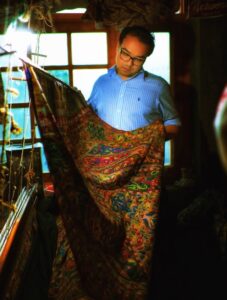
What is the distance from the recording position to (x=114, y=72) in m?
5.36

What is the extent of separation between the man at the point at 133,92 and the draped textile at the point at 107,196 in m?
1.00

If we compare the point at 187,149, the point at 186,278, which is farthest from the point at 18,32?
the point at 187,149

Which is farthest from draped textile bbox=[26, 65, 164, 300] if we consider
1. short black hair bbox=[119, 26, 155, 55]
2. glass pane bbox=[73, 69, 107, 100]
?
glass pane bbox=[73, 69, 107, 100]

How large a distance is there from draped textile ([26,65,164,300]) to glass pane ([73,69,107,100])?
313 centimetres

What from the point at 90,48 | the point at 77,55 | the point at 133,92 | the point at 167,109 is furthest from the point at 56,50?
the point at 167,109

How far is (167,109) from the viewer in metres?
5.05

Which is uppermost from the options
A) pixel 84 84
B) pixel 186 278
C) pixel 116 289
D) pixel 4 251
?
pixel 84 84

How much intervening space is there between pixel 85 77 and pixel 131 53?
246cm

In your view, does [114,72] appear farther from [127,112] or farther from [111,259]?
[111,259]

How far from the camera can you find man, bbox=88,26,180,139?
194 inches

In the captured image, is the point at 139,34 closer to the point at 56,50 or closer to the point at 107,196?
the point at 107,196

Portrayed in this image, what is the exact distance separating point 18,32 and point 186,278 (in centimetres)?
366

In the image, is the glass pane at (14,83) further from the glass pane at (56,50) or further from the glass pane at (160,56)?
the glass pane at (160,56)

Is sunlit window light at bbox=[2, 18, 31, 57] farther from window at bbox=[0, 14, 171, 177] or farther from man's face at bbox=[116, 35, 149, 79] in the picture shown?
window at bbox=[0, 14, 171, 177]
